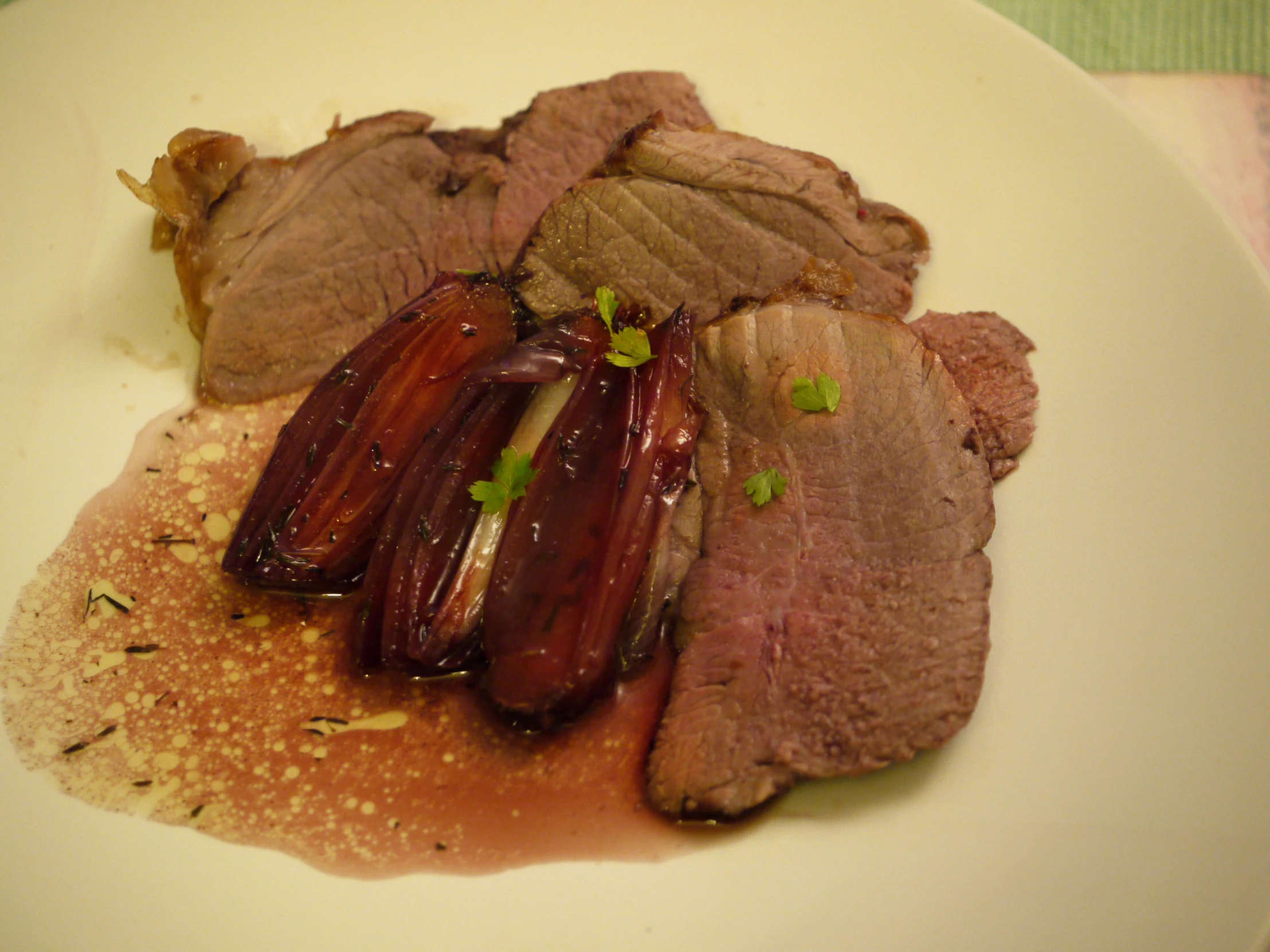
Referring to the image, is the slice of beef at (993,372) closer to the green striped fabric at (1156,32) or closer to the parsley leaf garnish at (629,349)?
the parsley leaf garnish at (629,349)

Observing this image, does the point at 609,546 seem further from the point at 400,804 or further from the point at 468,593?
the point at 400,804

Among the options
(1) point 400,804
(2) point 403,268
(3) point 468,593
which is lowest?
(1) point 400,804

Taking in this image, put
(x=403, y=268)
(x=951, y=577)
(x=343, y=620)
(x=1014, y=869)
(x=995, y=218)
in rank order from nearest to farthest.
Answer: (x=1014, y=869), (x=951, y=577), (x=343, y=620), (x=995, y=218), (x=403, y=268)

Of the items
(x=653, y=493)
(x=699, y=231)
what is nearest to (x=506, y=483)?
(x=653, y=493)

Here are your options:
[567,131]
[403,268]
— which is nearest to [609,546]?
[403,268]

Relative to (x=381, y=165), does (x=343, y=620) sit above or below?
below

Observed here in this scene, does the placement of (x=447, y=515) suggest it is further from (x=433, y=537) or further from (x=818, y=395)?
(x=818, y=395)
